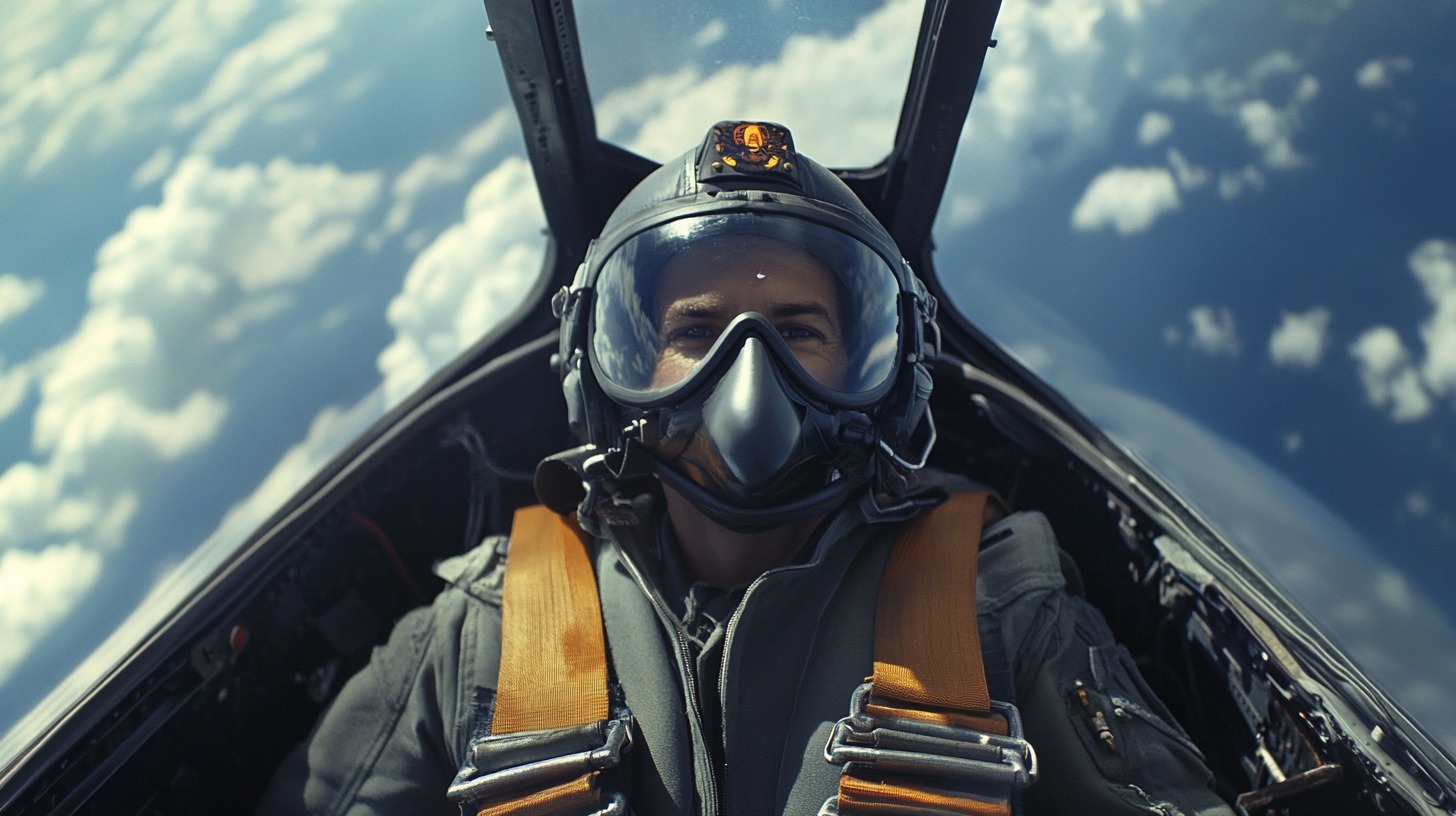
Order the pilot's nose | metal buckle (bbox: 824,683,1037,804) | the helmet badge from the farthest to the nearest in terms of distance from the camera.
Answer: the helmet badge → the pilot's nose → metal buckle (bbox: 824,683,1037,804)

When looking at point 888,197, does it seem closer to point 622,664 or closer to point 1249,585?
point 1249,585

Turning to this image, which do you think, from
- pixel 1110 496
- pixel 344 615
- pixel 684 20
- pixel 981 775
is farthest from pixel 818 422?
pixel 344 615

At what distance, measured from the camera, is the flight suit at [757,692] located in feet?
3.93

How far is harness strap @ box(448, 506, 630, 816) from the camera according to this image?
1.18 metres

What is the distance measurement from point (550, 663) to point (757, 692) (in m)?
0.34

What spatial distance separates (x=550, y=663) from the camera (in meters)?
1.30

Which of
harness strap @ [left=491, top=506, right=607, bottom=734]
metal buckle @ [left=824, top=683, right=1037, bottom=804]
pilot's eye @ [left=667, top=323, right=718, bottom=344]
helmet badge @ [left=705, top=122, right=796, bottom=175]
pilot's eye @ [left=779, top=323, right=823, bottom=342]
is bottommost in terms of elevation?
metal buckle @ [left=824, top=683, right=1037, bottom=804]

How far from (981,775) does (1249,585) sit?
62cm

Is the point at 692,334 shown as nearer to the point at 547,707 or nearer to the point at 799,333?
the point at 799,333

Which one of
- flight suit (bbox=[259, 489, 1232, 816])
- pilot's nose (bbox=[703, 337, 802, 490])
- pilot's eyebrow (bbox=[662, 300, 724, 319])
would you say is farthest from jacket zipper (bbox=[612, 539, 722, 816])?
pilot's eyebrow (bbox=[662, 300, 724, 319])

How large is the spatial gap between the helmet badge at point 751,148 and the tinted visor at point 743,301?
15 cm

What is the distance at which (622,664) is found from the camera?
1.33 meters

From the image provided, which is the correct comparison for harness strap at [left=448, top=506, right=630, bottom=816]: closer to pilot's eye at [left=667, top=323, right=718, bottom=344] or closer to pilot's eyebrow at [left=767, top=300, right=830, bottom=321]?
pilot's eye at [left=667, top=323, right=718, bottom=344]

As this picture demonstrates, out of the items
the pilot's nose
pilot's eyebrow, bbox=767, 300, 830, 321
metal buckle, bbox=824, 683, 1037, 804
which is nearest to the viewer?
metal buckle, bbox=824, 683, 1037, 804
